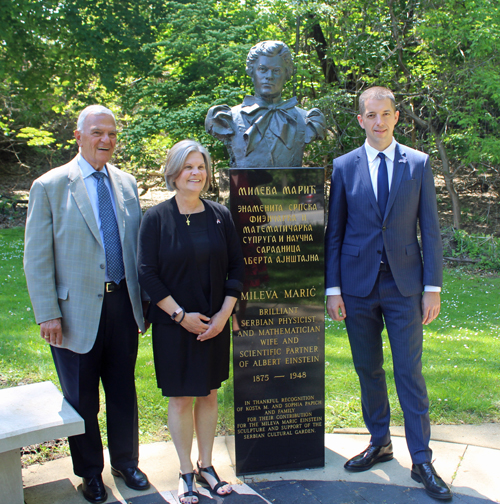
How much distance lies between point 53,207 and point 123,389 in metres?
1.11

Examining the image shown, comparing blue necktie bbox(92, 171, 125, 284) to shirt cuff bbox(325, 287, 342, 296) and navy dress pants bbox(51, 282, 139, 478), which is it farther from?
shirt cuff bbox(325, 287, 342, 296)

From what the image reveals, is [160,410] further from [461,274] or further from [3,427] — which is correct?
[461,274]

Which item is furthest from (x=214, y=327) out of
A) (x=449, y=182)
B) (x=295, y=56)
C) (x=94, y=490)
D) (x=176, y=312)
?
(x=449, y=182)

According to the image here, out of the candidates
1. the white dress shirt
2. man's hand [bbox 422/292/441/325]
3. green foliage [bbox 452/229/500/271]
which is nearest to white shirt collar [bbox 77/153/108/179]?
the white dress shirt

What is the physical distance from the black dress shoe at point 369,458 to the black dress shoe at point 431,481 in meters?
0.25

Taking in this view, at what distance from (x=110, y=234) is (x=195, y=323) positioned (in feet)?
2.33

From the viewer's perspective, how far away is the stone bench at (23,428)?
2521 mm

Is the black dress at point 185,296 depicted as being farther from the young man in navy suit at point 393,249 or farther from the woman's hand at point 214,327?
the young man in navy suit at point 393,249

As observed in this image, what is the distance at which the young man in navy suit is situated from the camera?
9.46 ft

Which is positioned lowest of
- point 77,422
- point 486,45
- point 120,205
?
point 77,422

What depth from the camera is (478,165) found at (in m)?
11.0

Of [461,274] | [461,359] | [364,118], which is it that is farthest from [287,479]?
[461,274]

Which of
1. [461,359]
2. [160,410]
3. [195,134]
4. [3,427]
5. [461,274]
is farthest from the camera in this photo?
[195,134]

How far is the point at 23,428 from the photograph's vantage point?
2531 millimetres
